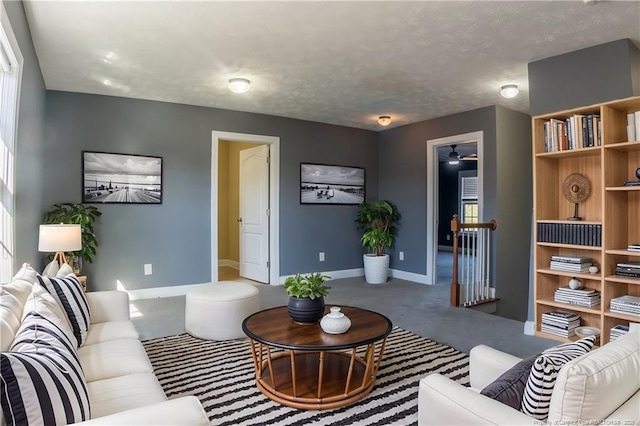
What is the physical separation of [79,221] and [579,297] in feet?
15.5

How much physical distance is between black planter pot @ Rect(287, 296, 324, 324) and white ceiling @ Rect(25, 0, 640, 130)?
1887 mm

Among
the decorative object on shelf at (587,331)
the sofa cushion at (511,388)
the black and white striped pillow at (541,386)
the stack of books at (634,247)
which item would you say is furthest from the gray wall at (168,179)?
the black and white striped pillow at (541,386)

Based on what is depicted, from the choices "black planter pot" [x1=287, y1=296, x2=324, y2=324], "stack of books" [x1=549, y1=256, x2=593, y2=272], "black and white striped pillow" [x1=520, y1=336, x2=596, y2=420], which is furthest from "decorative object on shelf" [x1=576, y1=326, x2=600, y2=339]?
"black and white striped pillow" [x1=520, y1=336, x2=596, y2=420]

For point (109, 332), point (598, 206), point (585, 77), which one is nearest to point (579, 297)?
point (598, 206)

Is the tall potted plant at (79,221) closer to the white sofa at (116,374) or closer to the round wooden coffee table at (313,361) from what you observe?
the white sofa at (116,374)

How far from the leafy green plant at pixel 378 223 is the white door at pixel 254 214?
5.13 feet

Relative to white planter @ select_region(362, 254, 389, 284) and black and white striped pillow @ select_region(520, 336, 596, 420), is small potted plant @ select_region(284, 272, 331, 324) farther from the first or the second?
white planter @ select_region(362, 254, 389, 284)

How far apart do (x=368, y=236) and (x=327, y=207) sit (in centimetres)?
78

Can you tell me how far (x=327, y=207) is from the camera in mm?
6125

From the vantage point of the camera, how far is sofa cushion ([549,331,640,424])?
1.00 metres

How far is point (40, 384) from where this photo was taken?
1.08 meters

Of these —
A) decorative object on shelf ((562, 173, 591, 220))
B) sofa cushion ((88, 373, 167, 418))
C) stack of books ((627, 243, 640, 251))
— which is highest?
decorative object on shelf ((562, 173, 591, 220))

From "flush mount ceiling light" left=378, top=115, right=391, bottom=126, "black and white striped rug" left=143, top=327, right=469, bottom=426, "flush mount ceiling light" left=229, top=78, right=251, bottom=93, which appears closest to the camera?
"black and white striped rug" left=143, top=327, right=469, bottom=426

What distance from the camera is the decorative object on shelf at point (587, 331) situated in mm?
3080
